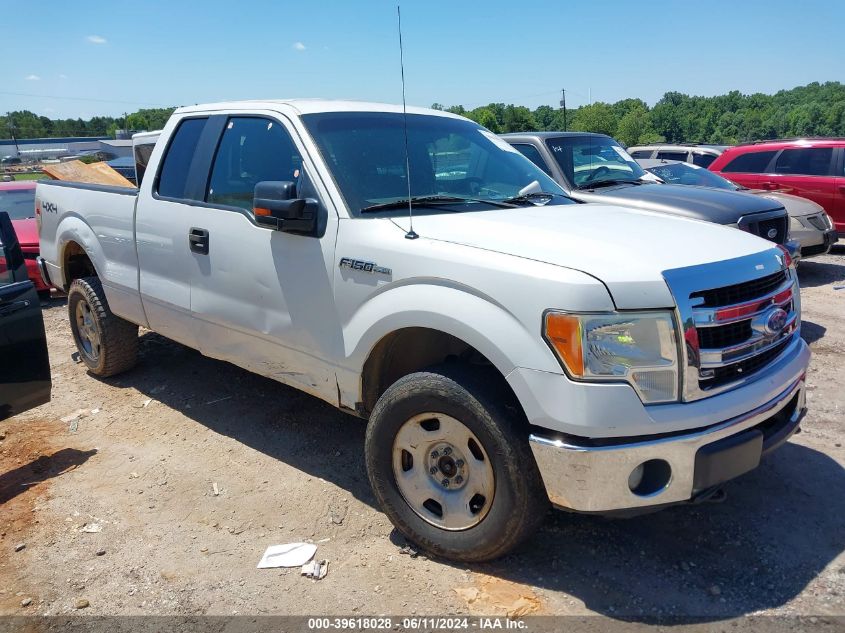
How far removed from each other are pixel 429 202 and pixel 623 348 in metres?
1.43

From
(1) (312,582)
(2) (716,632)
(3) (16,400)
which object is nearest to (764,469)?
(2) (716,632)

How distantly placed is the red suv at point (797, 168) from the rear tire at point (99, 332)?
9.75 meters

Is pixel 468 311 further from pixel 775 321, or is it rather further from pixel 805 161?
pixel 805 161

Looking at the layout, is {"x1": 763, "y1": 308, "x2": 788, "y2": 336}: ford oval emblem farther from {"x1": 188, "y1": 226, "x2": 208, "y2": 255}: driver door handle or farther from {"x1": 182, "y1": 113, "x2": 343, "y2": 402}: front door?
{"x1": 188, "y1": 226, "x2": 208, "y2": 255}: driver door handle

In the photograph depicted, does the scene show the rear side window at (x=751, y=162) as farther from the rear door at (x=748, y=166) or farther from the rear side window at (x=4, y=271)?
the rear side window at (x=4, y=271)

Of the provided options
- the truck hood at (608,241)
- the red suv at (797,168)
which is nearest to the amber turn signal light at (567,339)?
the truck hood at (608,241)

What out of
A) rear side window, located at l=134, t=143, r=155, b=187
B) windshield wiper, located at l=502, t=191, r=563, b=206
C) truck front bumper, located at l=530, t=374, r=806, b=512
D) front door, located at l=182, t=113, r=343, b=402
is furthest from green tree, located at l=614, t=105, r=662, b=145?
truck front bumper, located at l=530, t=374, r=806, b=512

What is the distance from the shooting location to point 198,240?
4109mm

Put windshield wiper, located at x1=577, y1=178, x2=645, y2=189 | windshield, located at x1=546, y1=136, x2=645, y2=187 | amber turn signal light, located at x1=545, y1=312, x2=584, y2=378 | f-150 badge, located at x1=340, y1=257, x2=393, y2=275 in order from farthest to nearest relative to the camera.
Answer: windshield, located at x1=546, y1=136, x2=645, y2=187 < windshield wiper, located at x1=577, y1=178, x2=645, y2=189 < f-150 badge, located at x1=340, y1=257, x2=393, y2=275 < amber turn signal light, located at x1=545, y1=312, x2=584, y2=378

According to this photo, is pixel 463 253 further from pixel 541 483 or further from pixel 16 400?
pixel 16 400

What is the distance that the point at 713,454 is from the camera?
8.60 ft

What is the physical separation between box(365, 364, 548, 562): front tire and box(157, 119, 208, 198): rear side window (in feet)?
7.33

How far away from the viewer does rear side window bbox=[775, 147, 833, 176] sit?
34.9 feet

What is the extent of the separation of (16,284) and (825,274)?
9.49m
